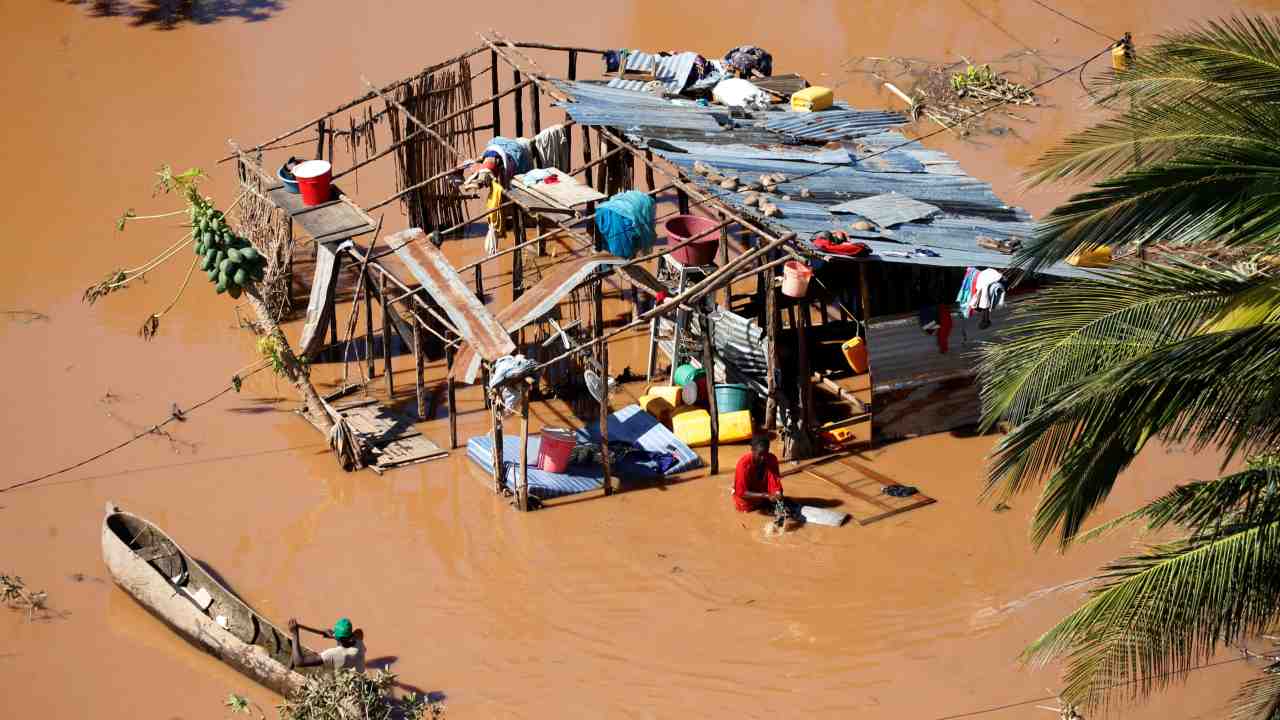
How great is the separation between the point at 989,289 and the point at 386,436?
6.37 m

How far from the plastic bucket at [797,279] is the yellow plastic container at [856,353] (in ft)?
5.70

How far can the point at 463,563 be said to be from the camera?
12.5 m

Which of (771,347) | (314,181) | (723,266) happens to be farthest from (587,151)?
(771,347)

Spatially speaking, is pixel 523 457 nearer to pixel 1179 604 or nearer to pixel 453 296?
pixel 453 296

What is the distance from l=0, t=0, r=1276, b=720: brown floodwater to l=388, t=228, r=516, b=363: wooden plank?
5.21 feet

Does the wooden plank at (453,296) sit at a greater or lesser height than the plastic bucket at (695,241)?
lesser

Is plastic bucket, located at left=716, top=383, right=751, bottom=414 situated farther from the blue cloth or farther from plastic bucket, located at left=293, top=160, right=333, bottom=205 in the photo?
plastic bucket, located at left=293, top=160, right=333, bottom=205

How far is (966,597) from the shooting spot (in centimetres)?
1191

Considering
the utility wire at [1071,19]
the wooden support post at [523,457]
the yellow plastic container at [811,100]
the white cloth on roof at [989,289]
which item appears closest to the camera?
the wooden support post at [523,457]

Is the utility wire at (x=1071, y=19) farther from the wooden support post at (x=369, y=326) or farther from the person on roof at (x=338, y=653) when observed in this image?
the person on roof at (x=338, y=653)

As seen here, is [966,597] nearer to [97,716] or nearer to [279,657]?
[279,657]

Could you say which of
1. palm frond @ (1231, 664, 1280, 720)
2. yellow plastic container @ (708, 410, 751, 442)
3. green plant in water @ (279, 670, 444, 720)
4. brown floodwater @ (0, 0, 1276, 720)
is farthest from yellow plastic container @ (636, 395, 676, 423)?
palm frond @ (1231, 664, 1280, 720)

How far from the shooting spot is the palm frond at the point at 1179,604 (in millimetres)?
6957

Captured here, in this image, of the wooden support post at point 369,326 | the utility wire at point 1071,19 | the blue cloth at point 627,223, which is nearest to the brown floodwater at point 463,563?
the wooden support post at point 369,326
